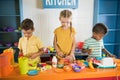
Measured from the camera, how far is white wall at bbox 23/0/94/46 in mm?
2959

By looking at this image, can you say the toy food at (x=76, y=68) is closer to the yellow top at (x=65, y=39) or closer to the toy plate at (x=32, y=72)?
the toy plate at (x=32, y=72)

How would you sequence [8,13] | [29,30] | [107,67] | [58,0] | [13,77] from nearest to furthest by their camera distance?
[13,77] < [107,67] < [29,30] < [58,0] < [8,13]

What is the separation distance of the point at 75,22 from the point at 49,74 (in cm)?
196

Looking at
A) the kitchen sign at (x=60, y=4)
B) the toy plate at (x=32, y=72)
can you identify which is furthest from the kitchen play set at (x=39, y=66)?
the kitchen sign at (x=60, y=4)

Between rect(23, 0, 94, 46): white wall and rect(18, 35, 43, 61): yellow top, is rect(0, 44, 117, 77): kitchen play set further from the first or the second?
rect(23, 0, 94, 46): white wall

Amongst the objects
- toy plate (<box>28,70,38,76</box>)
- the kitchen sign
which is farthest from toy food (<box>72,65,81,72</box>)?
the kitchen sign

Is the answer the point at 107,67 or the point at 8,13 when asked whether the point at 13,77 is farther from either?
the point at 8,13

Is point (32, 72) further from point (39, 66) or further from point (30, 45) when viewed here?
point (30, 45)

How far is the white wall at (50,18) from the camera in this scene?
2.96 metres

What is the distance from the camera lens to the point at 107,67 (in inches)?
54.6

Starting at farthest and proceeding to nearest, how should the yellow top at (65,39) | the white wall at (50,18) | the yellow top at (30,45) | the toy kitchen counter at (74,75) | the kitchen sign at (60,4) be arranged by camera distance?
the white wall at (50,18) < the kitchen sign at (60,4) < the yellow top at (65,39) < the yellow top at (30,45) < the toy kitchen counter at (74,75)

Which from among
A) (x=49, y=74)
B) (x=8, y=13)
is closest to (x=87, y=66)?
(x=49, y=74)

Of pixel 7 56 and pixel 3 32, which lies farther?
pixel 3 32

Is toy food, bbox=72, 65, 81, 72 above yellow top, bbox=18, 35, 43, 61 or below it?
below
